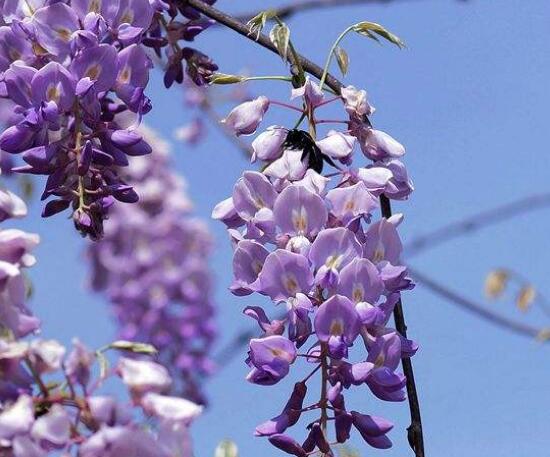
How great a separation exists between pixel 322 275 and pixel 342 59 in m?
0.38

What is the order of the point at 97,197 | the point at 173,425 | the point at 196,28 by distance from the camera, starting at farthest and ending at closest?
1. the point at 196,28
2. the point at 97,197
3. the point at 173,425

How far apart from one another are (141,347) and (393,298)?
44 centimetres

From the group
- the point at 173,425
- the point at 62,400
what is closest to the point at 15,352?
the point at 62,400

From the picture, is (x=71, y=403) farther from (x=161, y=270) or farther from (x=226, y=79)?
(x=161, y=270)

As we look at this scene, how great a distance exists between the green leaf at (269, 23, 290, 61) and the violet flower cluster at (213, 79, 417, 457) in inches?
5.7

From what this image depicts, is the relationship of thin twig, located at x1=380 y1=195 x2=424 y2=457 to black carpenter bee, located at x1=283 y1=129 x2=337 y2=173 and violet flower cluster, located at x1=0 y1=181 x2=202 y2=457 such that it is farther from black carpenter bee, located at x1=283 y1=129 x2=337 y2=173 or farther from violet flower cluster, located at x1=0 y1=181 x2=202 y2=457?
violet flower cluster, located at x1=0 y1=181 x2=202 y2=457

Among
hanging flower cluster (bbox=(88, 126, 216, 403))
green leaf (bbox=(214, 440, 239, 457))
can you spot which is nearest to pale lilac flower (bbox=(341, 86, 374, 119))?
green leaf (bbox=(214, 440, 239, 457))

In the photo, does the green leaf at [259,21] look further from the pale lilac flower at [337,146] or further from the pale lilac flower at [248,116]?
the pale lilac flower at [337,146]

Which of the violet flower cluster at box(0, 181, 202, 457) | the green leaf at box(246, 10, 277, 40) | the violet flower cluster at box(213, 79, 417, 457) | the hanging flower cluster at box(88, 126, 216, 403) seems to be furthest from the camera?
the hanging flower cluster at box(88, 126, 216, 403)

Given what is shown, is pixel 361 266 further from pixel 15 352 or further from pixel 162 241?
pixel 162 241

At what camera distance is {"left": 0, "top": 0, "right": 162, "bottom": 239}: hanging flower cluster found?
5.25ft

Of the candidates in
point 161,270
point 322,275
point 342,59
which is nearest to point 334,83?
point 342,59

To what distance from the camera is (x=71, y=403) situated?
3.62 ft

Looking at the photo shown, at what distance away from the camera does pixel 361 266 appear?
1.45 m
